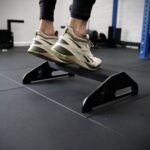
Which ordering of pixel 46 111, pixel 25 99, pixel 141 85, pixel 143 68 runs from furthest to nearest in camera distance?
1. pixel 143 68
2. pixel 141 85
3. pixel 25 99
4. pixel 46 111

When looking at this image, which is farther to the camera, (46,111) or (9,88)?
(9,88)

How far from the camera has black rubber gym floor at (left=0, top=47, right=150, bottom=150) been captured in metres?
0.63

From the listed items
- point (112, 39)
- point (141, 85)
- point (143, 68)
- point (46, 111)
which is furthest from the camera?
point (112, 39)

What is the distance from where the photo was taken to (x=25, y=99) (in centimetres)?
101

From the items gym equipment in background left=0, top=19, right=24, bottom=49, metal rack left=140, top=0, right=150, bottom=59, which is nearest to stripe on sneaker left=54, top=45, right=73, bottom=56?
metal rack left=140, top=0, right=150, bottom=59

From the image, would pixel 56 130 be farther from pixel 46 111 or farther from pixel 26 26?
pixel 26 26

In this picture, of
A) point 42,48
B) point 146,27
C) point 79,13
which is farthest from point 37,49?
point 146,27

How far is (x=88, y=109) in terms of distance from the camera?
0.89 meters

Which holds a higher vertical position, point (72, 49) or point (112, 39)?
point (72, 49)

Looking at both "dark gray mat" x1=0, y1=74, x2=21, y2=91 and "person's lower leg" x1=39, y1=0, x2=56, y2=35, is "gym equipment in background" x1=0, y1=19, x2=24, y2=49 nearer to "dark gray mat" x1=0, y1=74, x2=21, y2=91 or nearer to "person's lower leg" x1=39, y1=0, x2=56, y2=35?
"dark gray mat" x1=0, y1=74, x2=21, y2=91

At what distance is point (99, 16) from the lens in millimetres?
3828

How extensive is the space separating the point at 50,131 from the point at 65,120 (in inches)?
4.0

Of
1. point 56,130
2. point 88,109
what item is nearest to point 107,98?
point 88,109

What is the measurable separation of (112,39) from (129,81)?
2.52 meters
